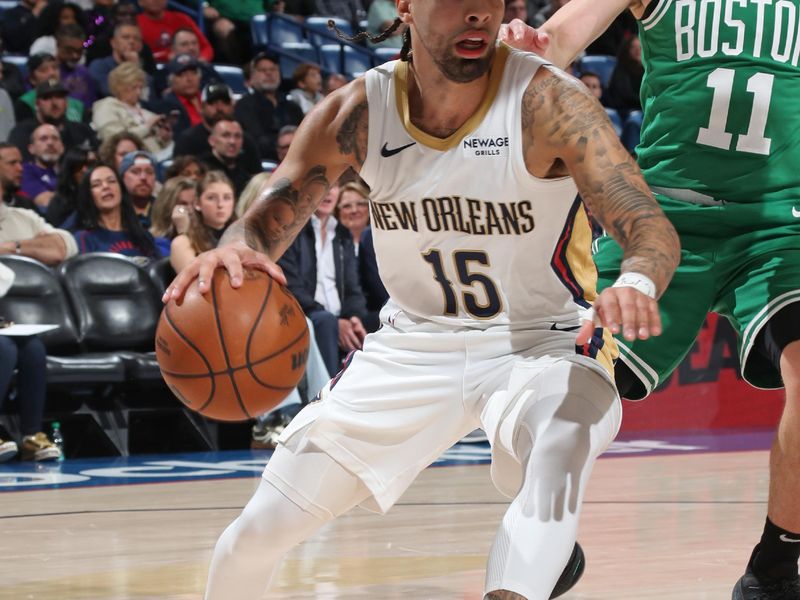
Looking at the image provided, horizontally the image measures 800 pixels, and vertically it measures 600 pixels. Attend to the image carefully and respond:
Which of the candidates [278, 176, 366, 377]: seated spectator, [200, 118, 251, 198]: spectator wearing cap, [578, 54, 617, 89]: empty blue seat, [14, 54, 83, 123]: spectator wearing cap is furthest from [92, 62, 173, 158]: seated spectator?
[578, 54, 617, 89]: empty blue seat

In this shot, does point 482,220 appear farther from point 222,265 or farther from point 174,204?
point 174,204

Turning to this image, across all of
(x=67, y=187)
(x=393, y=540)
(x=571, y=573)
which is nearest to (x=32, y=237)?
(x=67, y=187)

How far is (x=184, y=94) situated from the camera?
1158 centimetres

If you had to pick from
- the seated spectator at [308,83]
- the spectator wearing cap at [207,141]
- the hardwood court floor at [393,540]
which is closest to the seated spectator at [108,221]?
the spectator wearing cap at [207,141]

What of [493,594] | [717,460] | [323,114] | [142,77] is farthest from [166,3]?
[493,594]

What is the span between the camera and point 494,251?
304 centimetres

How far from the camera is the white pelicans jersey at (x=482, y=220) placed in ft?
9.89

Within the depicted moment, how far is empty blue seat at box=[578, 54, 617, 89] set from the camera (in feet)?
46.1

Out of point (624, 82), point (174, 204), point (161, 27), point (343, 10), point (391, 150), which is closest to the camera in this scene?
point (391, 150)

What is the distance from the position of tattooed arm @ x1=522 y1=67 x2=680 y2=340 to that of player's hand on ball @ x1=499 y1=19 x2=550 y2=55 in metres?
0.48

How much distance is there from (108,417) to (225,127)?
3.04 metres

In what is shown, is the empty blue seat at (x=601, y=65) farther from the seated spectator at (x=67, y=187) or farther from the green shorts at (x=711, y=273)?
the green shorts at (x=711, y=273)

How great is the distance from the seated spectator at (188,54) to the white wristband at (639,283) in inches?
379

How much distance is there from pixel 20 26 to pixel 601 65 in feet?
19.7
